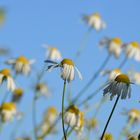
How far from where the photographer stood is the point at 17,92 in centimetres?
689

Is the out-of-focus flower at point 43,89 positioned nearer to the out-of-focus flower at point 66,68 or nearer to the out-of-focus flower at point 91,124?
the out-of-focus flower at point 91,124

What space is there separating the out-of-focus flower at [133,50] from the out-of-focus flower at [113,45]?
0.21 meters

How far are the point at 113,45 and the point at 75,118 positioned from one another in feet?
16.3

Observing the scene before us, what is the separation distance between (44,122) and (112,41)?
60.5 inches

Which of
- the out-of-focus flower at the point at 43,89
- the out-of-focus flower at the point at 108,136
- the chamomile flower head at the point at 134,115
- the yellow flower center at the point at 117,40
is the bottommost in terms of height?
the out-of-focus flower at the point at 108,136

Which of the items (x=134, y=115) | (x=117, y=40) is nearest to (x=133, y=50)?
(x=117, y=40)

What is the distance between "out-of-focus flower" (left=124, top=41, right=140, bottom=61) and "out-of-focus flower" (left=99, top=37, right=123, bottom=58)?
214 millimetres

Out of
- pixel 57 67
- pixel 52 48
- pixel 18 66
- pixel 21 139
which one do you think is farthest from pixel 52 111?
pixel 57 67

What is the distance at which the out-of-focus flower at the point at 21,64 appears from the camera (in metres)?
6.39

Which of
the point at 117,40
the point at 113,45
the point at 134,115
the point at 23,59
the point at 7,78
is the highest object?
the point at 117,40

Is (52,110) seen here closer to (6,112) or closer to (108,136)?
(6,112)

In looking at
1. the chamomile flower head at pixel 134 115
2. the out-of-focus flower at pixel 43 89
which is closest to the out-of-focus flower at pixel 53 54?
the out-of-focus flower at pixel 43 89

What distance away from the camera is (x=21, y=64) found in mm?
6590

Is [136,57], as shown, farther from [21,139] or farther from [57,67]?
[57,67]
